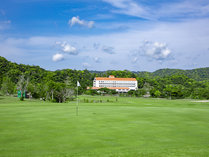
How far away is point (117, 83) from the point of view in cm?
17425

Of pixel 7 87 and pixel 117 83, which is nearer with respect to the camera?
pixel 7 87

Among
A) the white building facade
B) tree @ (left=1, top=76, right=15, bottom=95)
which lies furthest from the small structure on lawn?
tree @ (left=1, top=76, right=15, bottom=95)

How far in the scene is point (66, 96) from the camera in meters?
66.5

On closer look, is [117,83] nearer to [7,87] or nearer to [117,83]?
[117,83]

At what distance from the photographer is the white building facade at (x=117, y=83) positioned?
169 m

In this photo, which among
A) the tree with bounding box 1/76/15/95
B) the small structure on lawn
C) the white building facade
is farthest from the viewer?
the white building facade

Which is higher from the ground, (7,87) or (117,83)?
(117,83)

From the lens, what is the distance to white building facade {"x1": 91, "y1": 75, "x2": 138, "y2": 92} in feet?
556

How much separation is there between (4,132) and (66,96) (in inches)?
2069

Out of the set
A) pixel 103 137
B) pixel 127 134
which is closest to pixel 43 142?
pixel 103 137

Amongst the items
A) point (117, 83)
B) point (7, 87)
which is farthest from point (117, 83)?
point (7, 87)

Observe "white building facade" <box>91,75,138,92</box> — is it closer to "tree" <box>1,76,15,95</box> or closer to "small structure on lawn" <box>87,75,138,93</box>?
"small structure on lawn" <box>87,75,138,93</box>

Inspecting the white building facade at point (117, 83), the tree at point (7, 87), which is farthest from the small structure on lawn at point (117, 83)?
the tree at point (7, 87)

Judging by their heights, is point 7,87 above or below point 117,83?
below
